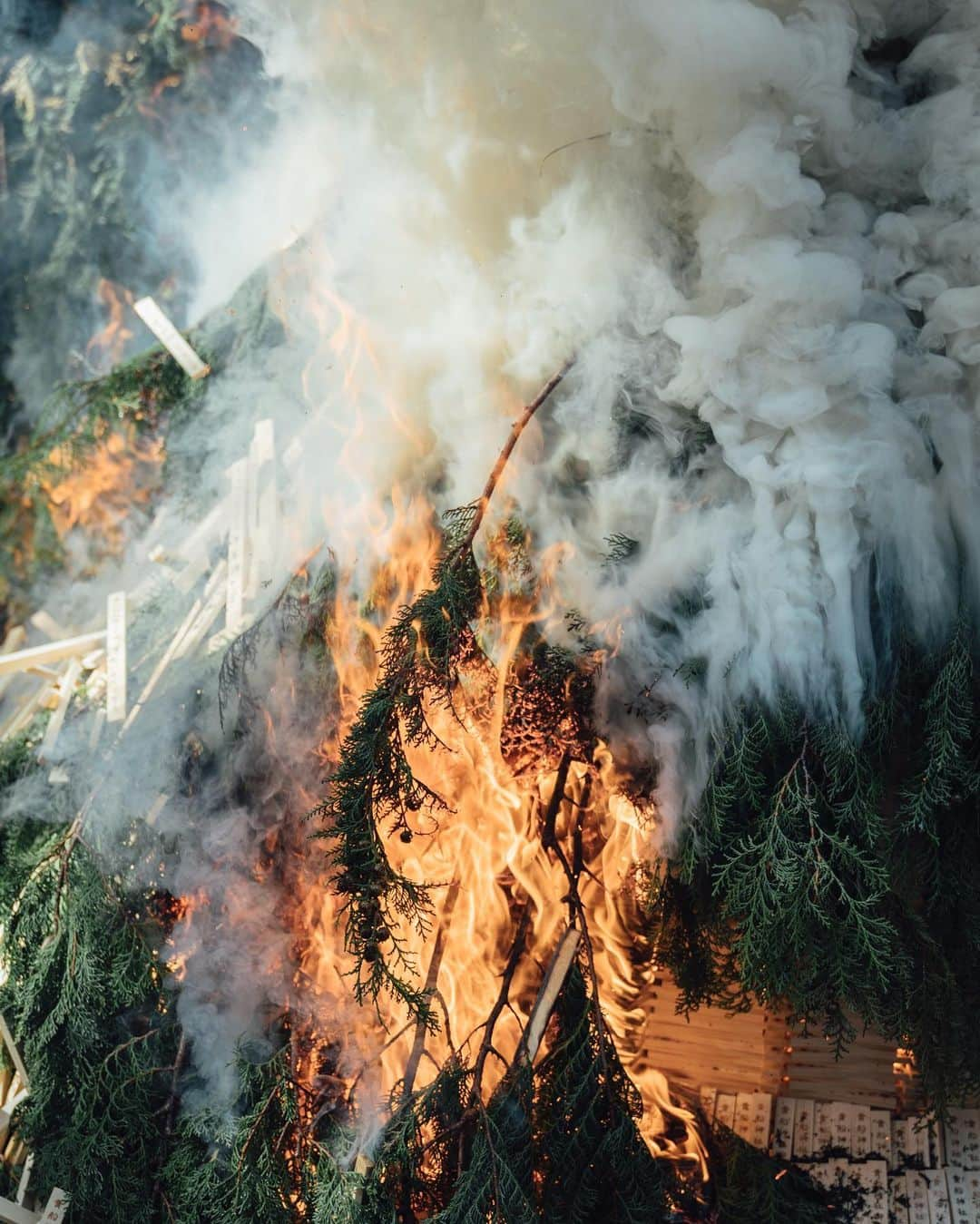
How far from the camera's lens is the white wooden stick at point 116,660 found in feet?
12.0

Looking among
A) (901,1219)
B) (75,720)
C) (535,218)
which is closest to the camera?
(535,218)

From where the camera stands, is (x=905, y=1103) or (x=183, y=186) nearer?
(x=905, y=1103)

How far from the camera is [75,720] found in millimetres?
3719

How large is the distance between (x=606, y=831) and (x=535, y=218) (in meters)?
1.66

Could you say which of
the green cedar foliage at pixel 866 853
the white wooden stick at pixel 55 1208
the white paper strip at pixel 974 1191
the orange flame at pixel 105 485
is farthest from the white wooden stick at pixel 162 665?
the white paper strip at pixel 974 1191

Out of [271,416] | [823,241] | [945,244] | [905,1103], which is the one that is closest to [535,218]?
[823,241]

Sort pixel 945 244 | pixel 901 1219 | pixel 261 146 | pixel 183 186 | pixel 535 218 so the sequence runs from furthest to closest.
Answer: pixel 183 186 → pixel 261 146 → pixel 901 1219 → pixel 535 218 → pixel 945 244

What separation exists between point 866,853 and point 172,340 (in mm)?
2916

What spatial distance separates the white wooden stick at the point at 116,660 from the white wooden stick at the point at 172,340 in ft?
2.80

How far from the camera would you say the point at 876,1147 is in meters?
3.21

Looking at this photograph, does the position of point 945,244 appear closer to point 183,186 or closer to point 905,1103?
point 905,1103

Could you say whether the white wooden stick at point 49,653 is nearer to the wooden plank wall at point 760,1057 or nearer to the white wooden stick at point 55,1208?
the white wooden stick at point 55,1208

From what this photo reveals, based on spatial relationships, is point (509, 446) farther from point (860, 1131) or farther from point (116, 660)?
point (860, 1131)

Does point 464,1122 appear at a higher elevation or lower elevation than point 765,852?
lower
